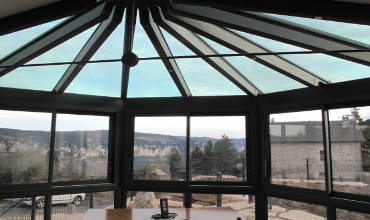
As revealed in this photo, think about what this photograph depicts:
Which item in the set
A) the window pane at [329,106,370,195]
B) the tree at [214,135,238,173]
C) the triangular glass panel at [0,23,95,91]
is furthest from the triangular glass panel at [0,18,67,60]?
the window pane at [329,106,370,195]

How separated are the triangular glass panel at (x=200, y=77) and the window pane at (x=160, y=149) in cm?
73

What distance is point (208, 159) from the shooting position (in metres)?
5.31

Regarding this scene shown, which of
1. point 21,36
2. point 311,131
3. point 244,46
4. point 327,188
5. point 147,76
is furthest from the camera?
point 147,76

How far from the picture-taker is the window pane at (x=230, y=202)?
16.6ft

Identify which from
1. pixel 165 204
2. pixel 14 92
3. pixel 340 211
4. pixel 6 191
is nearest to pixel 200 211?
pixel 165 204

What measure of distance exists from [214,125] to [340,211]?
2.33 meters

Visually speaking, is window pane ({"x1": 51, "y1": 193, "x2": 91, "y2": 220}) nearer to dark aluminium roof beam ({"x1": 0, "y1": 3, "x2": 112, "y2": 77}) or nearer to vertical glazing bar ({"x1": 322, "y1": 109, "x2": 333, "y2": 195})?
dark aluminium roof beam ({"x1": 0, "y1": 3, "x2": 112, "y2": 77})

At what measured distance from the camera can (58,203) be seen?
4.86 meters

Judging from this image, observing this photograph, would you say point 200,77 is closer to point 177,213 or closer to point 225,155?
point 225,155

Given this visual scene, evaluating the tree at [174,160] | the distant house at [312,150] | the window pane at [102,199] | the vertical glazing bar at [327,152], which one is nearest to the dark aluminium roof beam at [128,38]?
the tree at [174,160]

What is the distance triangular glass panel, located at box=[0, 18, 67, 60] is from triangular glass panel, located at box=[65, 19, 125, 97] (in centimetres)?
72

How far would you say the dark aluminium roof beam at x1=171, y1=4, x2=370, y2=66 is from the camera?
2.97 meters

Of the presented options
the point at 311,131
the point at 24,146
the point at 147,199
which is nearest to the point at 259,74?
the point at 311,131

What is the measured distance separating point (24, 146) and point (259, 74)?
3.79 metres
